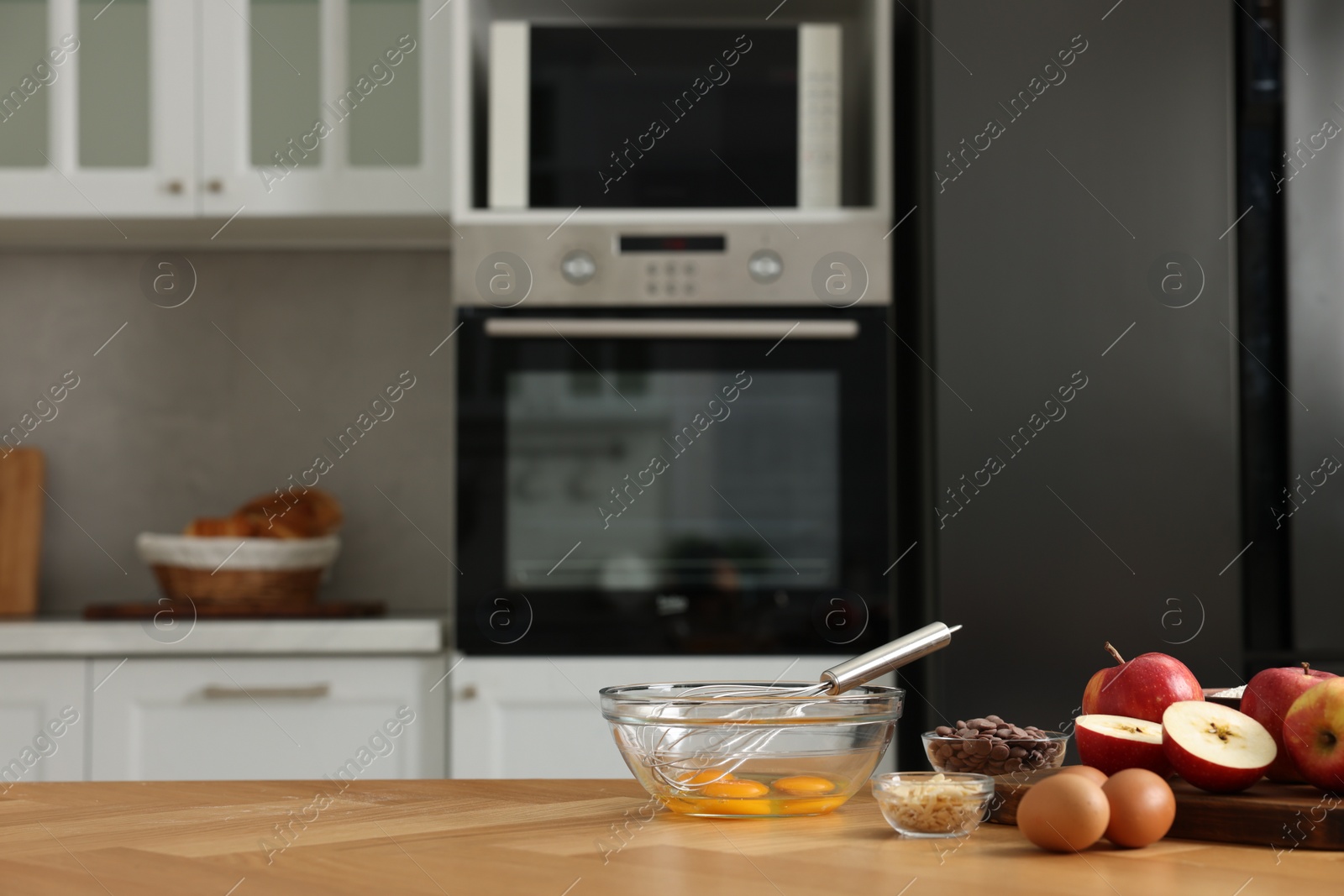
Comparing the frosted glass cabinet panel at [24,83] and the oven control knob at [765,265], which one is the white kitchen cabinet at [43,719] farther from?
the oven control knob at [765,265]

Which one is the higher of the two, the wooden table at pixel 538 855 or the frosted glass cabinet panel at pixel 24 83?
the frosted glass cabinet panel at pixel 24 83

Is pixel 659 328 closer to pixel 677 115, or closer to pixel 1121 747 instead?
pixel 677 115

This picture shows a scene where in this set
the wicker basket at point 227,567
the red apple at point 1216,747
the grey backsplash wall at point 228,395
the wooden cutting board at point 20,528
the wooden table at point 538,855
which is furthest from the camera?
the grey backsplash wall at point 228,395

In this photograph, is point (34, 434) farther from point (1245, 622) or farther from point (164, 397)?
point (1245, 622)

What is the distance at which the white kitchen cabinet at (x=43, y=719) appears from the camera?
1937 millimetres

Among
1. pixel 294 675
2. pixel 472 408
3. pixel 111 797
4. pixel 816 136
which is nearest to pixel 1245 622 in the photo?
pixel 816 136

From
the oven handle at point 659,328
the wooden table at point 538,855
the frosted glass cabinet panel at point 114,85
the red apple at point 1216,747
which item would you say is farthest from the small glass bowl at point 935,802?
the frosted glass cabinet panel at point 114,85

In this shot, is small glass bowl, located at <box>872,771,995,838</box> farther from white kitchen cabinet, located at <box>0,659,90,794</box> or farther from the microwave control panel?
white kitchen cabinet, located at <box>0,659,90,794</box>

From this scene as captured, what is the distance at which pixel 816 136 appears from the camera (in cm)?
202

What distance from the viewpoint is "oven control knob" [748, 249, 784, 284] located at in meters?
1.99

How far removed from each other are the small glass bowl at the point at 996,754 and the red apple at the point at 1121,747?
0.02 m

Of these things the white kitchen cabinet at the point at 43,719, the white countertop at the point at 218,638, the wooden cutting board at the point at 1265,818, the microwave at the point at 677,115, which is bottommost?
the white kitchen cabinet at the point at 43,719

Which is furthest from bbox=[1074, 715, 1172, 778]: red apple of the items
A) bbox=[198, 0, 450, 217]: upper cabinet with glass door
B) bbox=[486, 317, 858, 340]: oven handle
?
bbox=[198, 0, 450, 217]: upper cabinet with glass door

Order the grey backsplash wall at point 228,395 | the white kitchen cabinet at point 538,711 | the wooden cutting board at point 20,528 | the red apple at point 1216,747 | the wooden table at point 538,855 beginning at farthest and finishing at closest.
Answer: the grey backsplash wall at point 228,395
the wooden cutting board at point 20,528
the white kitchen cabinet at point 538,711
the red apple at point 1216,747
the wooden table at point 538,855
